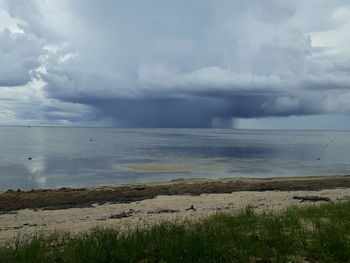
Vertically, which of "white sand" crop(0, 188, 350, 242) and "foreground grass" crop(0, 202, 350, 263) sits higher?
"foreground grass" crop(0, 202, 350, 263)

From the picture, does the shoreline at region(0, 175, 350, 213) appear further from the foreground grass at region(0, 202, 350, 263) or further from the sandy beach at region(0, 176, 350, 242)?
the foreground grass at region(0, 202, 350, 263)

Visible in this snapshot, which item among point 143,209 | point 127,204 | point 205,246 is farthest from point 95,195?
point 205,246

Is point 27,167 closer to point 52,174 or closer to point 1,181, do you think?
point 52,174

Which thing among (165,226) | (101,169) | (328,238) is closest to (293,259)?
(328,238)

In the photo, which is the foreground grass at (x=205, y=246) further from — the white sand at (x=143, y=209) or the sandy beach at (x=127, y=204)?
the white sand at (x=143, y=209)

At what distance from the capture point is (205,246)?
6.46 metres

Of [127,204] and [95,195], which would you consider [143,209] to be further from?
[95,195]

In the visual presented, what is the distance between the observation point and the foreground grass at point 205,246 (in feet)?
20.2

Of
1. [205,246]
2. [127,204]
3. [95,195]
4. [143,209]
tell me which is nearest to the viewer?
[205,246]

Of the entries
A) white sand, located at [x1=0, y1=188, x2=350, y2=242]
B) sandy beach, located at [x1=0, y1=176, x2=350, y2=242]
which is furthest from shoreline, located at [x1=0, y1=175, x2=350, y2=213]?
white sand, located at [x1=0, y1=188, x2=350, y2=242]

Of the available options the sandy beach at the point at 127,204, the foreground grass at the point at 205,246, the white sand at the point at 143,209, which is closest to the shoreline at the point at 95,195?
the sandy beach at the point at 127,204

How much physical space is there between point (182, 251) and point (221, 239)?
1176 millimetres

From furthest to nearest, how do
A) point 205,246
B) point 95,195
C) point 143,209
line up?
point 95,195
point 143,209
point 205,246

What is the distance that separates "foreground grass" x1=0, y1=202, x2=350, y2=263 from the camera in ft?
20.2
